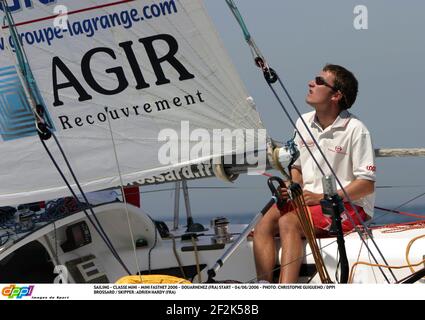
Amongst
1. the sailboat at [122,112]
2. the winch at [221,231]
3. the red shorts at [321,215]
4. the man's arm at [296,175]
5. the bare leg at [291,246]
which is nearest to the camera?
the bare leg at [291,246]

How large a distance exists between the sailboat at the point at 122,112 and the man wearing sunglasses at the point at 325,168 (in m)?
0.12

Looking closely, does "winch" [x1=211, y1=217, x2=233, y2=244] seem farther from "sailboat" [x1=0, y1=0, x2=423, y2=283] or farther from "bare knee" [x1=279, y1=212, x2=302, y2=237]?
"bare knee" [x1=279, y1=212, x2=302, y2=237]

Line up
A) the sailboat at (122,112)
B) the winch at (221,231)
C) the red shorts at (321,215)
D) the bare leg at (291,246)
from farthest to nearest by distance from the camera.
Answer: the winch at (221,231) < the sailboat at (122,112) < the red shorts at (321,215) < the bare leg at (291,246)

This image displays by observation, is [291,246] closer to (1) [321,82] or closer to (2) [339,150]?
(2) [339,150]

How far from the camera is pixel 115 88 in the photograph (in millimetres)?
4898

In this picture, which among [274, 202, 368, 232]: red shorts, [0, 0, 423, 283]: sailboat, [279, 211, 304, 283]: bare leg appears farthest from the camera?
[0, 0, 423, 283]: sailboat

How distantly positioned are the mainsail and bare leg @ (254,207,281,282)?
38 cm

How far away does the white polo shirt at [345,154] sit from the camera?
4.57m

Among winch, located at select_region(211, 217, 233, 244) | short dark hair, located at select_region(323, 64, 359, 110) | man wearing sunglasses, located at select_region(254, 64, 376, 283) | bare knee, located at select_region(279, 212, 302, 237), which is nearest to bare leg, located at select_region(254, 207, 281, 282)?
man wearing sunglasses, located at select_region(254, 64, 376, 283)

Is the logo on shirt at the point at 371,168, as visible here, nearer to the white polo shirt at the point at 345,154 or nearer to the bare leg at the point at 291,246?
the white polo shirt at the point at 345,154

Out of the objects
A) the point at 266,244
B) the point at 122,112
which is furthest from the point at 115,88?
the point at 266,244

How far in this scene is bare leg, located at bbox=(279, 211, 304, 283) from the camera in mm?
4535

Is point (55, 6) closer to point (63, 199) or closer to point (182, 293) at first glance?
point (63, 199)

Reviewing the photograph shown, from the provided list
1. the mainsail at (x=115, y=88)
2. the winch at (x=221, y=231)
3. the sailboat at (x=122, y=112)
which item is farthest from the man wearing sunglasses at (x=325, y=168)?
the winch at (x=221, y=231)
